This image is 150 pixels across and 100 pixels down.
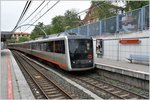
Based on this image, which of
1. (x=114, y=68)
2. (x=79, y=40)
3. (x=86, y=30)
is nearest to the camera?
(x=114, y=68)

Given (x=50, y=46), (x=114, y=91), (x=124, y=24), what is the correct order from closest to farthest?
(x=114, y=91) → (x=124, y=24) → (x=50, y=46)

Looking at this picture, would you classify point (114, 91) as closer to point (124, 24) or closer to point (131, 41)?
point (131, 41)

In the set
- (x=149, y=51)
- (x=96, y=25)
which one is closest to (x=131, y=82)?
(x=149, y=51)

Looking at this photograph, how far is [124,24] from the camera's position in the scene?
65.1 feet

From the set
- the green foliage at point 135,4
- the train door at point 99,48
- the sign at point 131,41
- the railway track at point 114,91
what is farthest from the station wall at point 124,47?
the green foliage at point 135,4

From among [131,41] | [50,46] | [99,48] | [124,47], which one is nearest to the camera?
[131,41]

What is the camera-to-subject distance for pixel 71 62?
637 inches

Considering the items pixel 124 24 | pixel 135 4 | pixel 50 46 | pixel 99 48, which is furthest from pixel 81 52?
pixel 135 4

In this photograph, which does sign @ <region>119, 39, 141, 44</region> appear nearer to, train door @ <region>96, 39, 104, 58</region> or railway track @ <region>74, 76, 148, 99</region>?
train door @ <region>96, 39, 104, 58</region>

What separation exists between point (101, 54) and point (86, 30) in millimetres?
5592

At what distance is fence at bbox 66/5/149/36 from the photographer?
17.3m

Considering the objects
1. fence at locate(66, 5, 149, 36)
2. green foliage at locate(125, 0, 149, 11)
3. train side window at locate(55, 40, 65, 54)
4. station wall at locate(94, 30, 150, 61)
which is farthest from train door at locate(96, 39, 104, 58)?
green foliage at locate(125, 0, 149, 11)

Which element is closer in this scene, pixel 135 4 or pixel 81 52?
pixel 81 52

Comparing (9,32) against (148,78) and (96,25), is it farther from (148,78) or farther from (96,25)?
(148,78)
